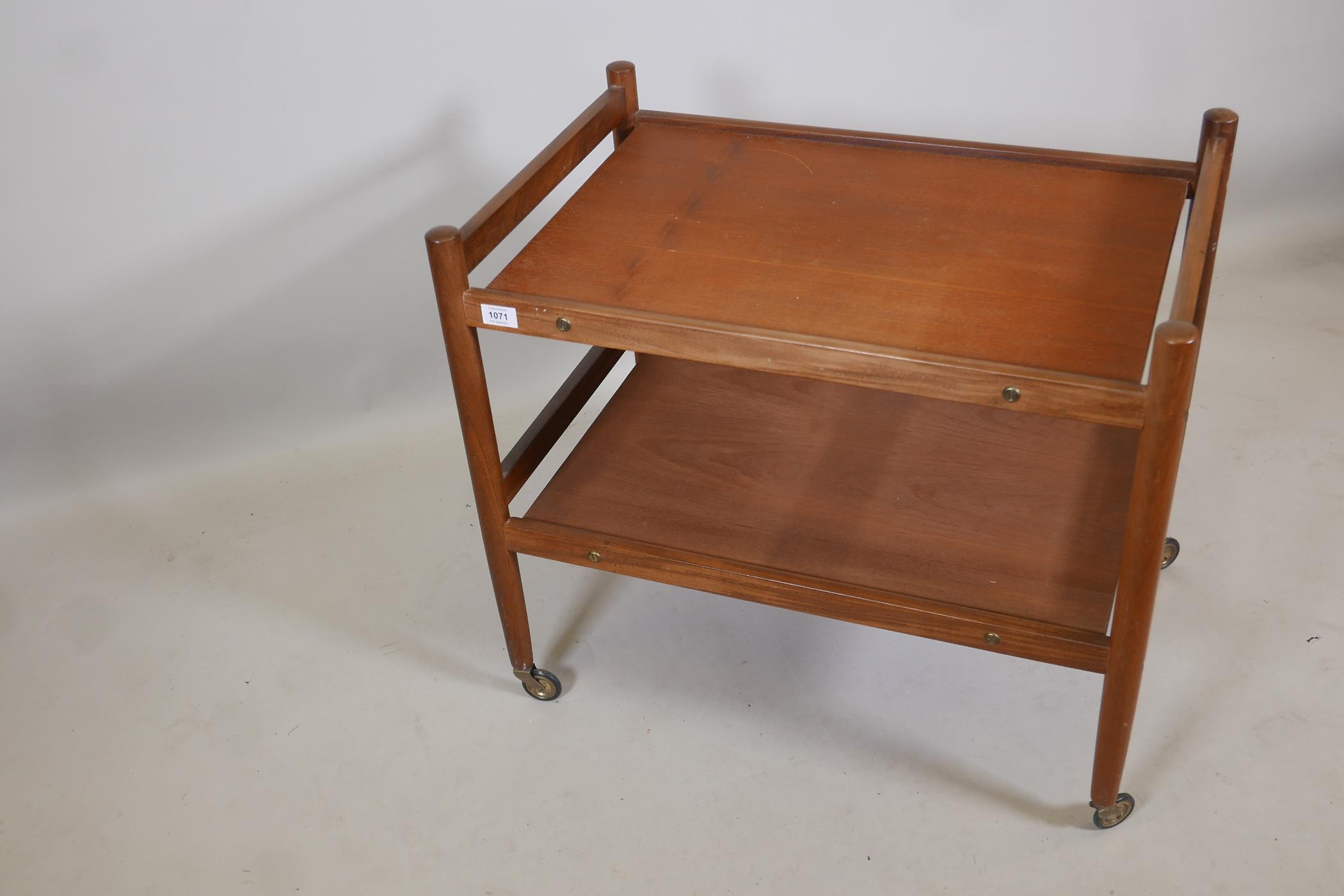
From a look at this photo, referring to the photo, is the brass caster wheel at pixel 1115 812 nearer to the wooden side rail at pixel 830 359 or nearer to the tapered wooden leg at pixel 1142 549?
the tapered wooden leg at pixel 1142 549

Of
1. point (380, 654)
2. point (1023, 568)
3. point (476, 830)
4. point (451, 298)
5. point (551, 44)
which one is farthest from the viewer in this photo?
point (551, 44)

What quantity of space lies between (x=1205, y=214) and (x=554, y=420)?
88cm

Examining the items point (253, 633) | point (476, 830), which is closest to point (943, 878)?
point (476, 830)

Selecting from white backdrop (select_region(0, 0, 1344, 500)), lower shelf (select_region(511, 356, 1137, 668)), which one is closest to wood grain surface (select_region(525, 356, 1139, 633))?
lower shelf (select_region(511, 356, 1137, 668))

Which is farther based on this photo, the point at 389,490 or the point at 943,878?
the point at 389,490

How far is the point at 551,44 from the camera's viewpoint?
225 cm

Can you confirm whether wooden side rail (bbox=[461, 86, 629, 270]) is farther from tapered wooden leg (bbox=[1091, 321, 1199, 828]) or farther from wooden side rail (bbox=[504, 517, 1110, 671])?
tapered wooden leg (bbox=[1091, 321, 1199, 828])

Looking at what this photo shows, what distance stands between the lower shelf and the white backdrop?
0.65 m

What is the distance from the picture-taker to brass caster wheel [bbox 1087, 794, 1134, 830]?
5.37 ft

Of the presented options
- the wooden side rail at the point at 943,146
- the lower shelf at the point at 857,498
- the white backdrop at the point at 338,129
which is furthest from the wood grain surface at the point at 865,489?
the white backdrop at the point at 338,129

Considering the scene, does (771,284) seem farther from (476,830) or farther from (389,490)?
(389,490)

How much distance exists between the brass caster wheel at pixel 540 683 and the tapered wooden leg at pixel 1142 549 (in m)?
0.76

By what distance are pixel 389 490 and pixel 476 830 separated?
0.78 metres

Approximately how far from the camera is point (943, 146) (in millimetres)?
1792
